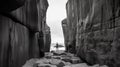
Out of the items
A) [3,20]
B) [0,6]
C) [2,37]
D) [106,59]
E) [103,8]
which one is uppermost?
[103,8]

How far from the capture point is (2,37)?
9.00ft

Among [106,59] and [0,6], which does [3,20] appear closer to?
[0,6]

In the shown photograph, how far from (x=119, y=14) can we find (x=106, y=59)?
4.51 feet

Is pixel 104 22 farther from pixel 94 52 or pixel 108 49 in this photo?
pixel 94 52

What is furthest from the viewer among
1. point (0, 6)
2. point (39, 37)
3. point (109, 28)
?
point (39, 37)

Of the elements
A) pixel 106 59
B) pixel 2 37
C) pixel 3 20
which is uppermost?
pixel 3 20

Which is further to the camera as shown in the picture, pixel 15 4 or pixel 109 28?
pixel 109 28

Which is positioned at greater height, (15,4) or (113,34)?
(15,4)

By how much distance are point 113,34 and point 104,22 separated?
696mm

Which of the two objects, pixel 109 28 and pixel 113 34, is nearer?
pixel 113 34

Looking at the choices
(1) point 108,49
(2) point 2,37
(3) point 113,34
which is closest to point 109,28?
(3) point 113,34

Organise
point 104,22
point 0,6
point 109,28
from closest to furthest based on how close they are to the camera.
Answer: point 0,6
point 109,28
point 104,22

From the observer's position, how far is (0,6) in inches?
94.6

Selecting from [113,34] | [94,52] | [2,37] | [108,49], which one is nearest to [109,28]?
[113,34]
